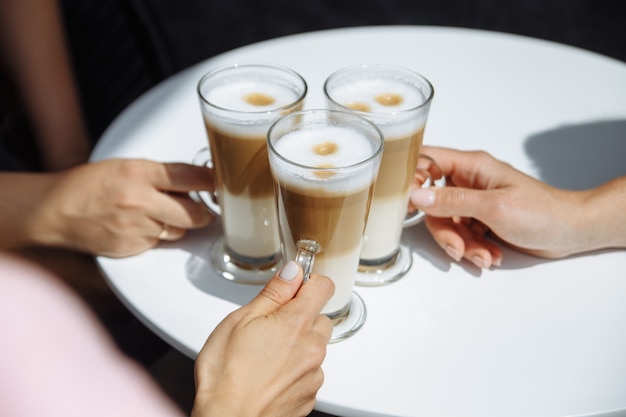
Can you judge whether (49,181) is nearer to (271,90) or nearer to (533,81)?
(271,90)

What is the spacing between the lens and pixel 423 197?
1.00 meters

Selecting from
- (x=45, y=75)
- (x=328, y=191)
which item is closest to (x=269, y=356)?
(x=328, y=191)

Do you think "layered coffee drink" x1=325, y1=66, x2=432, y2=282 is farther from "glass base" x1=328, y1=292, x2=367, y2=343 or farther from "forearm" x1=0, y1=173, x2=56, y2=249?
"forearm" x1=0, y1=173, x2=56, y2=249

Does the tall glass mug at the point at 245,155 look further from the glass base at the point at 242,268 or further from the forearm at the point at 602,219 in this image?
the forearm at the point at 602,219

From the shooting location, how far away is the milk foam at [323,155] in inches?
31.3

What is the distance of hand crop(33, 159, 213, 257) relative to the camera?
1.01 metres

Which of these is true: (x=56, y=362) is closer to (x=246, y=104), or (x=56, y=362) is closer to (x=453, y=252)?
(x=246, y=104)

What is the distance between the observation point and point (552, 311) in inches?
36.5

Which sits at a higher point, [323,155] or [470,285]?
[323,155]

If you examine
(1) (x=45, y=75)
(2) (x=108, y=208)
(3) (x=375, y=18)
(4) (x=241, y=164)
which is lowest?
(3) (x=375, y=18)

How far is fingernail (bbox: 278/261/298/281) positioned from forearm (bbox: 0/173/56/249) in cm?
42

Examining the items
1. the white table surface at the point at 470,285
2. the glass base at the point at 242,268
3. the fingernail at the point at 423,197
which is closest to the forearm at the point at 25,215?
the white table surface at the point at 470,285

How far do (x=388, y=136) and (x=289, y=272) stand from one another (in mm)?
220

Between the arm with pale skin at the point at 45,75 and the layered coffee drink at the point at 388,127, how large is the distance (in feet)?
2.73
